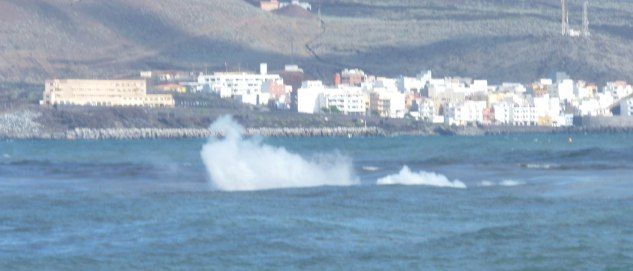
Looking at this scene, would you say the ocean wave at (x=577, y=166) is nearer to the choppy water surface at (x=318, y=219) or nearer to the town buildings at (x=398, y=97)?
the choppy water surface at (x=318, y=219)

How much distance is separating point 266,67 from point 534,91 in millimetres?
23573

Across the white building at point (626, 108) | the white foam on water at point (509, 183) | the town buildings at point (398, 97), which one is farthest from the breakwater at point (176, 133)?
the white foam on water at point (509, 183)

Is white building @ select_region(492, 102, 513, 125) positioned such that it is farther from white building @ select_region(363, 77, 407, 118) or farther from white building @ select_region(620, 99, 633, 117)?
white building @ select_region(620, 99, 633, 117)

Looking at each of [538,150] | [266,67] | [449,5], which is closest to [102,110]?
[266,67]

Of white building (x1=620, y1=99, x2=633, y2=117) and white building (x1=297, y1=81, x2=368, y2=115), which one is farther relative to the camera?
white building (x1=297, y1=81, x2=368, y2=115)

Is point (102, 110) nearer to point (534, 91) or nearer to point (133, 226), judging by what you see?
point (534, 91)

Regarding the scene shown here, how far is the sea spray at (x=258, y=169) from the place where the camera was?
119 feet

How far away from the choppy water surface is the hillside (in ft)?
302

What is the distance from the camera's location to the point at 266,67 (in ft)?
442

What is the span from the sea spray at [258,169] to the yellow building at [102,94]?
2525 inches

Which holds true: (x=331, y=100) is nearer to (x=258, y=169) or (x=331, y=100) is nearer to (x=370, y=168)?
(x=370, y=168)

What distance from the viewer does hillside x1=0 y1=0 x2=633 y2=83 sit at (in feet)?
448

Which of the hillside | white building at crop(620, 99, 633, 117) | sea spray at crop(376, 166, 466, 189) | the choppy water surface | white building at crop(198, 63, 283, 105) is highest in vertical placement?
the hillside

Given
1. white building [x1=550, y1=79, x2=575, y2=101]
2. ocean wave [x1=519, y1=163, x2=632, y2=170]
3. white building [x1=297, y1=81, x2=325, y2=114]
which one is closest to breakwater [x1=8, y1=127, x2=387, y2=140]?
white building [x1=297, y1=81, x2=325, y2=114]
